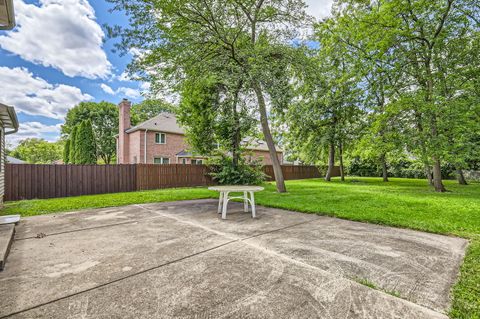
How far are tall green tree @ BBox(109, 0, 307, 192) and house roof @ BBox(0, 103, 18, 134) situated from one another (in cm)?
387

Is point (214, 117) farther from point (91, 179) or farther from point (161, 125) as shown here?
point (161, 125)

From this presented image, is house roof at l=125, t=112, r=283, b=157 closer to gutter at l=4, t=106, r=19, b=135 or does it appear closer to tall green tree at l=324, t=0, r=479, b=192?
tall green tree at l=324, t=0, r=479, b=192

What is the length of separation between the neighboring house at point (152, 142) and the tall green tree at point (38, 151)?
1239 inches

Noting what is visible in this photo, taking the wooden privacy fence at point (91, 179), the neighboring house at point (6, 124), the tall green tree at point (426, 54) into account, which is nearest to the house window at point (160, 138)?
the wooden privacy fence at point (91, 179)

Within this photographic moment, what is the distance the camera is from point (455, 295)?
2.03 metres

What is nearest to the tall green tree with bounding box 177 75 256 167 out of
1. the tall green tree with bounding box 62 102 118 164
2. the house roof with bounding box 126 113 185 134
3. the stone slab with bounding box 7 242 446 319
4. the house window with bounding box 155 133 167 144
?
the stone slab with bounding box 7 242 446 319

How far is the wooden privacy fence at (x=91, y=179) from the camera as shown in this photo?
30.7 feet

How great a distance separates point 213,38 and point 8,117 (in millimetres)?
6877

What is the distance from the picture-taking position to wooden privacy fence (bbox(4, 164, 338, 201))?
9.36m

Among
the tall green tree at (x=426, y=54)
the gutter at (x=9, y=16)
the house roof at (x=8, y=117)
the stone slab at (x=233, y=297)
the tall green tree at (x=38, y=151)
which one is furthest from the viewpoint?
the tall green tree at (x=38, y=151)

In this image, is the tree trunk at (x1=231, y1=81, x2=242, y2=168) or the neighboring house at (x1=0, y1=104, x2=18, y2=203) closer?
the neighboring house at (x1=0, y1=104, x2=18, y2=203)

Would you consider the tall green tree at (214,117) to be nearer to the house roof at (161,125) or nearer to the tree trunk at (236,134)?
the tree trunk at (236,134)

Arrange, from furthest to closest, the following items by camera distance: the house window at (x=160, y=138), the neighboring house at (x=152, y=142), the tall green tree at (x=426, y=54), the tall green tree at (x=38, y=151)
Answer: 1. the tall green tree at (x=38, y=151)
2. the house window at (x=160, y=138)
3. the neighboring house at (x=152, y=142)
4. the tall green tree at (x=426, y=54)

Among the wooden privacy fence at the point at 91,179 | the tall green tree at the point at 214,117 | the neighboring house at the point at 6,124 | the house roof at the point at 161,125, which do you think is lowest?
the wooden privacy fence at the point at 91,179
